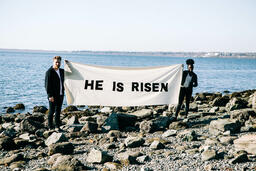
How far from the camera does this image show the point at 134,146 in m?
8.03

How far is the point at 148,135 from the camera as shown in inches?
374

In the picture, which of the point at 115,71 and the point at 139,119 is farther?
the point at 139,119

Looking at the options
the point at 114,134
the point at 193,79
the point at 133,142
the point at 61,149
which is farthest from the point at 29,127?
the point at 193,79

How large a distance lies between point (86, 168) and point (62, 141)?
92.4 inches

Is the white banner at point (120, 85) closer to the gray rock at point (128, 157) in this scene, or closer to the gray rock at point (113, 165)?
the gray rock at point (128, 157)

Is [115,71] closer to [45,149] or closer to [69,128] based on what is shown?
[69,128]

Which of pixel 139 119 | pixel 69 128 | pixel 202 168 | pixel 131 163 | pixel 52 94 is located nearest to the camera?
pixel 202 168

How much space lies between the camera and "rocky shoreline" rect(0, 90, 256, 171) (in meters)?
6.44

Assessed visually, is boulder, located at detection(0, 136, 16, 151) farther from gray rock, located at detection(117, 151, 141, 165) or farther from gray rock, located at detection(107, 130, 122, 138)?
gray rock, located at detection(117, 151, 141, 165)

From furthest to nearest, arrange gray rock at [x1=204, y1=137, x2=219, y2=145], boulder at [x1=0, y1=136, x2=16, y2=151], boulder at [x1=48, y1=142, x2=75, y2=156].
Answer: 1. boulder at [x1=0, y1=136, x2=16, y2=151]
2. gray rock at [x1=204, y1=137, x2=219, y2=145]
3. boulder at [x1=48, y1=142, x2=75, y2=156]

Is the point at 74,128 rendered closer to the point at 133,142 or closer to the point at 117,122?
the point at 117,122

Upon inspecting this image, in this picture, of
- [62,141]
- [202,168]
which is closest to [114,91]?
[62,141]

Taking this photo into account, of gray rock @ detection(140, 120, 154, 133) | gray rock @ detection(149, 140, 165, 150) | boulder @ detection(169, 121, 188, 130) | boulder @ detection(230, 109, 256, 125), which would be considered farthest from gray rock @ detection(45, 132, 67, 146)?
boulder @ detection(230, 109, 256, 125)

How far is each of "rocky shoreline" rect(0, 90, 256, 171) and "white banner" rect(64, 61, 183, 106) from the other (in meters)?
0.83
